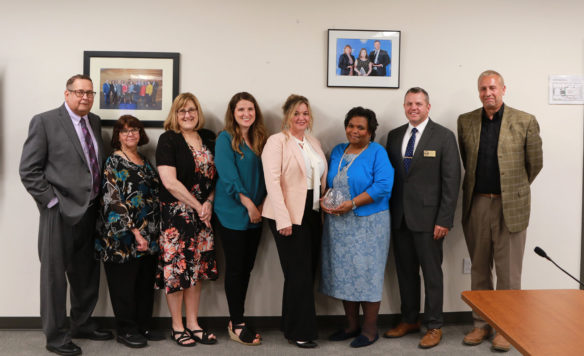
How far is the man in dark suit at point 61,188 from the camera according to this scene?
2598 millimetres

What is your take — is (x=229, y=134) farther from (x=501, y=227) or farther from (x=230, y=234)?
(x=501, y=227)

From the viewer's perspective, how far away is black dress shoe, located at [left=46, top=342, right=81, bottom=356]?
→ 2645 millimetres

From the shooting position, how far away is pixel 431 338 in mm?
2826

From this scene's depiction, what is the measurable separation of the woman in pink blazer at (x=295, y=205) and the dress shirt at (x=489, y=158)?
3.38 feet

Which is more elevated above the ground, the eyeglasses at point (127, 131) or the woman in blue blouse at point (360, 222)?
the eyeglasses at point (127, 131)

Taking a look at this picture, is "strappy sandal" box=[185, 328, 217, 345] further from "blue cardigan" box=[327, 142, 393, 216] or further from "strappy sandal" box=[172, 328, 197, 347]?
"blue cardigan" box=[327, 142, 393, 216]

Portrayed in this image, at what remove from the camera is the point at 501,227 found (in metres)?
2.82

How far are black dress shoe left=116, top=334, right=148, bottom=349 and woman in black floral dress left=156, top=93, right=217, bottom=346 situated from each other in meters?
0.20

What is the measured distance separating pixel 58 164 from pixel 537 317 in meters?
2.59

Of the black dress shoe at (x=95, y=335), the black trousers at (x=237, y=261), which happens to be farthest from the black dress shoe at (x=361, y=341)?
the black dress shoe at (x=95, y=335)

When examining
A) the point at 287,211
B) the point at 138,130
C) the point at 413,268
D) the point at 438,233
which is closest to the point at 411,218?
the point at 438,233

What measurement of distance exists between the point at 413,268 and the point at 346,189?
0.76 meters

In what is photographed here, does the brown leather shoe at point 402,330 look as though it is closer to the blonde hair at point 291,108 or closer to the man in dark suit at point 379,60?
the blonde hair at point 291,108

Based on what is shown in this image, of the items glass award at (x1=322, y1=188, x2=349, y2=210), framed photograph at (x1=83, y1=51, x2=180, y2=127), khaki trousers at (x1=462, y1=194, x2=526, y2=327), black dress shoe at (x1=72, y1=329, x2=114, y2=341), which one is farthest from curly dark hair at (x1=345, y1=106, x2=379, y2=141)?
black dress shoe at (x1=72, y1=329, x2=114, y2=341)
